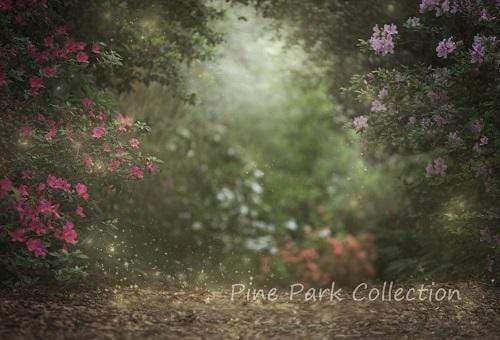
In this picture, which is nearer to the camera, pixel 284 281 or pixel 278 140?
pixel 284 281

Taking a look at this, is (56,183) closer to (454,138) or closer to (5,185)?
(5,185)

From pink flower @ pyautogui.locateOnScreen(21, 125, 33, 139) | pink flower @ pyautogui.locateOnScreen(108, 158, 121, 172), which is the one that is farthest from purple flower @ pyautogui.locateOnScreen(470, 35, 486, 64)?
pink flower @ pyautogui.locateOnScreen(21, 125, 33, 139)

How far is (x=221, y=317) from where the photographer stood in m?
5.50

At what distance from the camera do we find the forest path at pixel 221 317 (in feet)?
15.3

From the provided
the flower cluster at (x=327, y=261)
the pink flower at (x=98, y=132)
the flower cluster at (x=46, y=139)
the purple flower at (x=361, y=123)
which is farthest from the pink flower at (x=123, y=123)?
the flower cluster at (x=327, y=261)

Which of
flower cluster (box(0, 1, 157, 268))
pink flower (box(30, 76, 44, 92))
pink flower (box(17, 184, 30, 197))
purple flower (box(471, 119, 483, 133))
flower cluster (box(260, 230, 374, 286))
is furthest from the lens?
flower cluster (box(260, 230, 374, 286))

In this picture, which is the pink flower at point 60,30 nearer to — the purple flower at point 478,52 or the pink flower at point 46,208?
the pink flower at point 46,208

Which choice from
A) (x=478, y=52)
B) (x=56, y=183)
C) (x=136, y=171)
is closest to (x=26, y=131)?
(x=56, y=183)

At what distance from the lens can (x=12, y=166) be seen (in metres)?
5.36

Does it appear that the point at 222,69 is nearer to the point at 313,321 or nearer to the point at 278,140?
the point at 278,140

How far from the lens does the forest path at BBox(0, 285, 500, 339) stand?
15.3ft

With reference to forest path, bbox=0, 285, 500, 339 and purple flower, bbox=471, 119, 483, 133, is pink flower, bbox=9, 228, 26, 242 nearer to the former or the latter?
forest path, bbox=0, 285, 500, 339

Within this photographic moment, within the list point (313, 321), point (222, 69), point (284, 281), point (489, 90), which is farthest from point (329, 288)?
point (222, 69)

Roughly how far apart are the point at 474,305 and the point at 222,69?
697 centimetres
